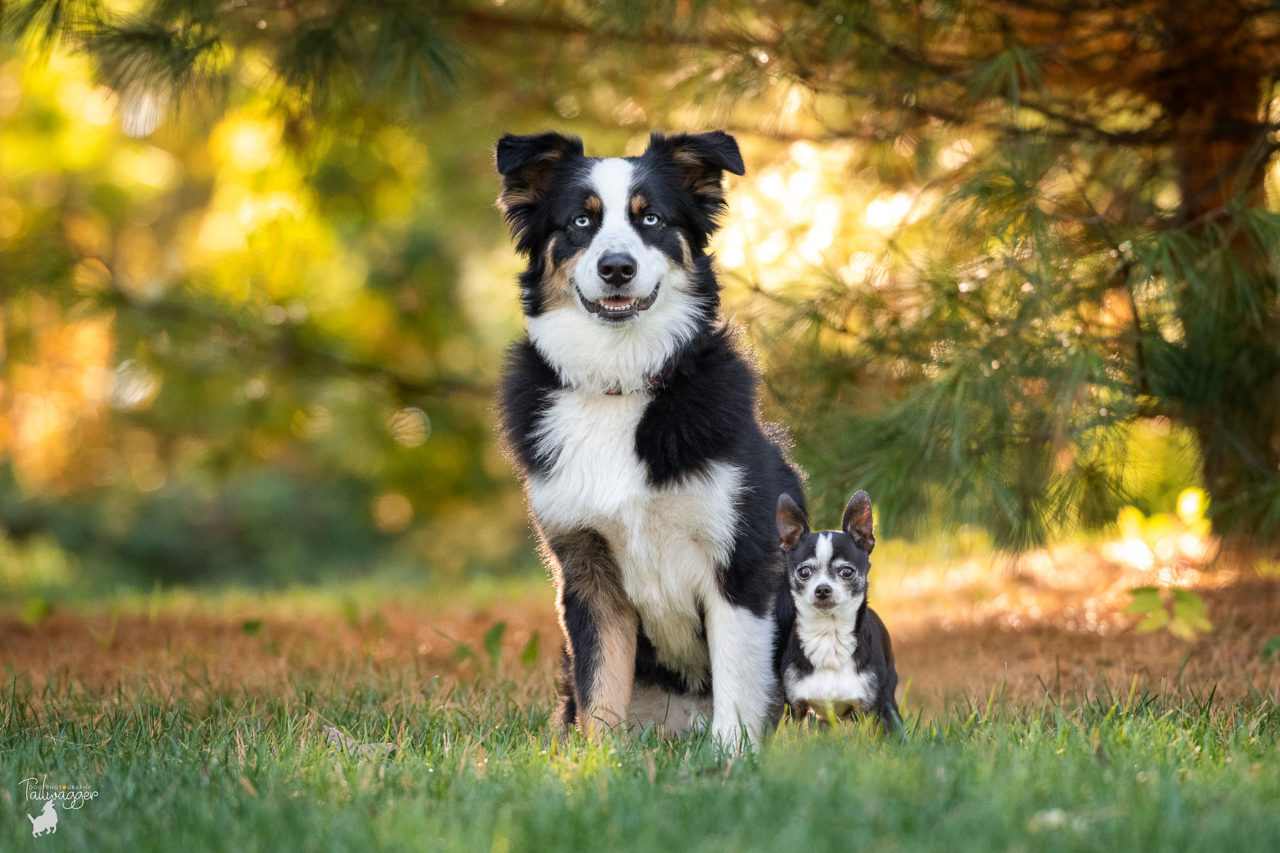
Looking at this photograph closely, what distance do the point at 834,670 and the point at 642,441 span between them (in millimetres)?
819

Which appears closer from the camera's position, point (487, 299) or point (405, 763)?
point (405, 763)

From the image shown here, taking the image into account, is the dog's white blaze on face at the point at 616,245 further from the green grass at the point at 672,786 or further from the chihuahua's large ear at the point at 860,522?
the green grass at the point at 672,786

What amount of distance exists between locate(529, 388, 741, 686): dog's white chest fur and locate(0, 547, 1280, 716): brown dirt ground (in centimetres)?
92

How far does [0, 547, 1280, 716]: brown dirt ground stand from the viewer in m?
4.04

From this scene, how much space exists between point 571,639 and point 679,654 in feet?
1.07

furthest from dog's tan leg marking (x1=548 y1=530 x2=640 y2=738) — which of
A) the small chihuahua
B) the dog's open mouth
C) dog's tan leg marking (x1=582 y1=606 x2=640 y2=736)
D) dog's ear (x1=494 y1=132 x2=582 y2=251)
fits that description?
dog's ear (x1=494 y1=132 x2=582 y2=251)

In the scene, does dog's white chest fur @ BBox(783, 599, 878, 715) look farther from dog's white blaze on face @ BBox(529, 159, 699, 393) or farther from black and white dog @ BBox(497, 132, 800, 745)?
dog's white blaze on face @ BBox(529, 159, 699, 393)

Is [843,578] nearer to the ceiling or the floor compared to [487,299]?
nearer to the floor

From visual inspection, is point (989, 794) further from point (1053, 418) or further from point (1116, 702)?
point (1053, 418)

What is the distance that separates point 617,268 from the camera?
10.7ft

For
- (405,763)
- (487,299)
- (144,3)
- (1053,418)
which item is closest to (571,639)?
(405,763)

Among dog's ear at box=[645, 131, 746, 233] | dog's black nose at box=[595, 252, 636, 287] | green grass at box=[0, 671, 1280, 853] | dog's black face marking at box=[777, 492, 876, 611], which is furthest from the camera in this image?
dog's ear at box=[645, 131, 746, 233]

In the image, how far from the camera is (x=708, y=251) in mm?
3863

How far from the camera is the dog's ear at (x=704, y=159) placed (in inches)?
137
